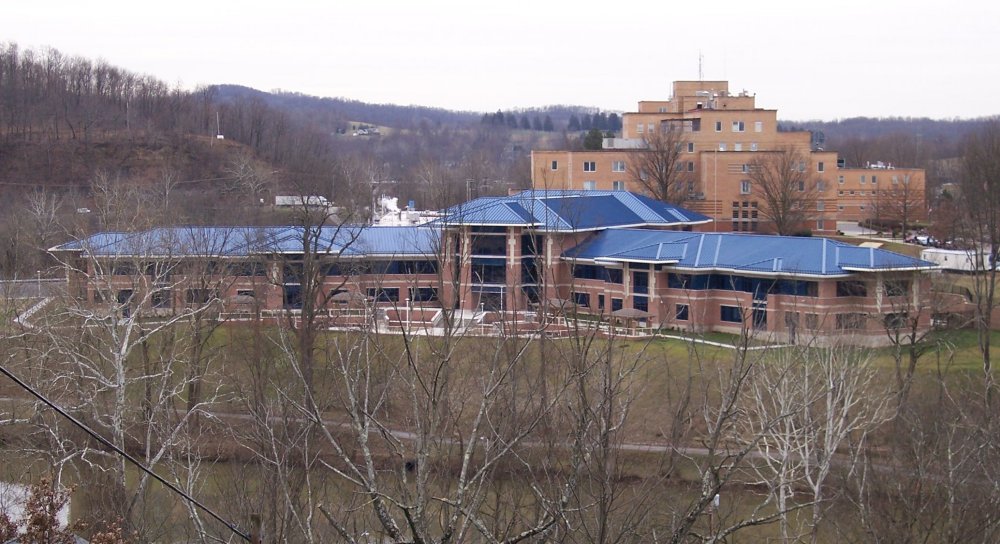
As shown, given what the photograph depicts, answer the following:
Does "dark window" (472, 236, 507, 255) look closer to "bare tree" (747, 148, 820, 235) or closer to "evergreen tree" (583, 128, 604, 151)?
"bare tree" (747, 148, 820, 235)

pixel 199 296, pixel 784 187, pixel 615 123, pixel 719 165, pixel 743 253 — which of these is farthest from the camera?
pixel 615 123

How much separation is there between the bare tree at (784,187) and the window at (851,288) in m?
14.4

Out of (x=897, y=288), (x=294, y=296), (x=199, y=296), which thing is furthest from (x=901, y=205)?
(x=199, y=296)

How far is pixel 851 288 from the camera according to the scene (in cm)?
2931

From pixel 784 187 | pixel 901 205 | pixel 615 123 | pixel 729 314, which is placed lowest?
pixel 729 314

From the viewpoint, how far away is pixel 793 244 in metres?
31.0

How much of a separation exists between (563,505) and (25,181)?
6341 centimetres

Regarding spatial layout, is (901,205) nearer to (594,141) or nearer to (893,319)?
(594,141)

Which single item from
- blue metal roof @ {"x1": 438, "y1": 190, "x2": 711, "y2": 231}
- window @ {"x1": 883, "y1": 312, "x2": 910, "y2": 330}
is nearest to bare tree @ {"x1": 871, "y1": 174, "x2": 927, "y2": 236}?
blue metal roof @ {"x1": 438, "y1": 190, "x2": 711, "y2": 231}

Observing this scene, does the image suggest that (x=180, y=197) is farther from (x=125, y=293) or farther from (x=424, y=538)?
(x=424, y=538)

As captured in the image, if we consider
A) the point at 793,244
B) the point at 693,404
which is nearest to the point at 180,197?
the point at 793,244

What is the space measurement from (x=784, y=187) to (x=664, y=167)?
5217mm

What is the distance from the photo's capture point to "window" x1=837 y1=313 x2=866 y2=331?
2762 cm

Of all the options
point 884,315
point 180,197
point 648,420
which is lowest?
point 648,420
